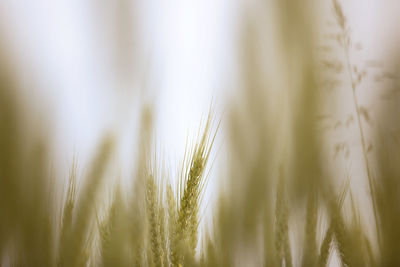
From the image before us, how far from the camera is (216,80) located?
0.55 m

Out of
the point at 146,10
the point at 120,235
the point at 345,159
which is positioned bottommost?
the point at 120,235

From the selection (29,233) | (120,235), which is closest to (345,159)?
(120,235)

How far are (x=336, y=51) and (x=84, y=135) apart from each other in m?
0.41

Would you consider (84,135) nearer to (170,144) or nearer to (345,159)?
(170,144)

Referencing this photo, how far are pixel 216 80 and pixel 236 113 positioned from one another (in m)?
0.07

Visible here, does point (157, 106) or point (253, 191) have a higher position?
point (157, 106)

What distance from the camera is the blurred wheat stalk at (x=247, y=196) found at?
0.46 m

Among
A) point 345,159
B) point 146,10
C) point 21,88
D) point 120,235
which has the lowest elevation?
point 120,235

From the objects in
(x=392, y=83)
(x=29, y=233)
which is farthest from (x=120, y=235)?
(x=392, y=83)

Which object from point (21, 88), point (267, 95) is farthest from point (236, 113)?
point (21, 88)

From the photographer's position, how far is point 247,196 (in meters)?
0.48

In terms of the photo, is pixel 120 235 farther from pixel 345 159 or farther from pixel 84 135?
pixel 345 159

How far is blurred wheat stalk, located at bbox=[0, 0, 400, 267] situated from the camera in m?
0.46

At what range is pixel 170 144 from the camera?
0.53 meters
